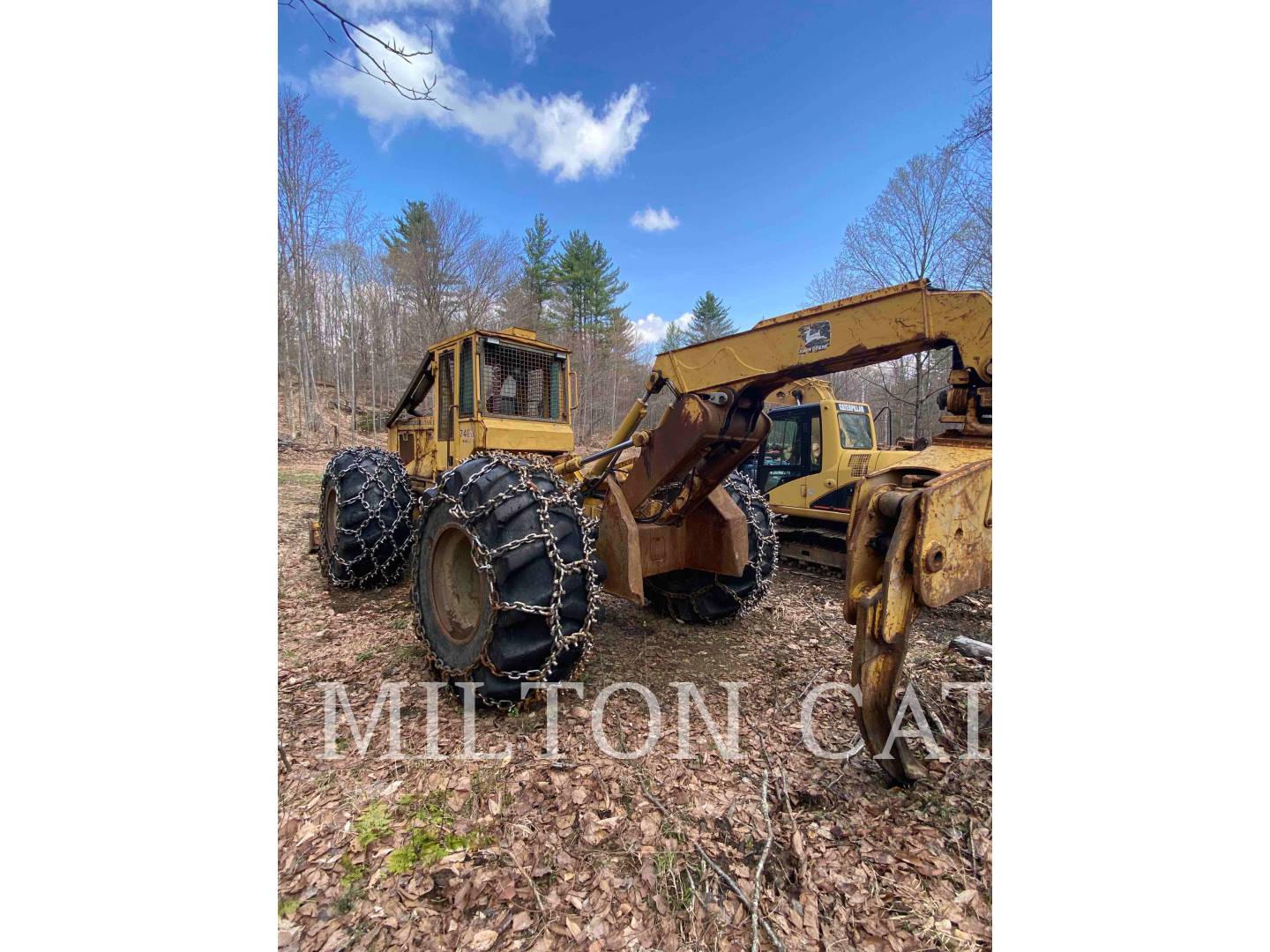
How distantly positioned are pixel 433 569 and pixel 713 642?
6.64 ft

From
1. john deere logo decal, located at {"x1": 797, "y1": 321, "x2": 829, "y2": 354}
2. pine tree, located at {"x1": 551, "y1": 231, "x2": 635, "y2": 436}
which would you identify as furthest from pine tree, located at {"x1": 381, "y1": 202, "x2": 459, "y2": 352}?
john deere logo decal, located at {"x1": 797, "y1": 321, "x2": 829, "y2": 354}

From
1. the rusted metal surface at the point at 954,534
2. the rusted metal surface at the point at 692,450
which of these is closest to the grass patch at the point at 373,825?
the rusted metal surface at the point at 692,450

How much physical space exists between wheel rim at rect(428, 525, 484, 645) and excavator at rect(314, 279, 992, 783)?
0.01 m

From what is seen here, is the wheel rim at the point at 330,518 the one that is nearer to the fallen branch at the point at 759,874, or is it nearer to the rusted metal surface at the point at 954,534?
the fallen branch at the point at 759,874

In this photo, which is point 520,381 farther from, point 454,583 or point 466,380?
point 454,583

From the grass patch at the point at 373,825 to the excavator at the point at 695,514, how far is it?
0.68m

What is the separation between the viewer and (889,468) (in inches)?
82.7

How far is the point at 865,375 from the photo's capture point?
18438 mm

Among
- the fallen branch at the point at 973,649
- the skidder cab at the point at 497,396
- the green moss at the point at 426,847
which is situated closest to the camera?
the green moss at the point at 426,847

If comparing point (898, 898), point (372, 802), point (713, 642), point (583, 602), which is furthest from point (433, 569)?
point (898, 898)

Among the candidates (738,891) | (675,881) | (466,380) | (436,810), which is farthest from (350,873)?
(466,380)

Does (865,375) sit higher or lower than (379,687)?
higher

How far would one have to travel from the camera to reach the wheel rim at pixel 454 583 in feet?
9.94

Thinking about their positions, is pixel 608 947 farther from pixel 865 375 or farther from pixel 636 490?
pixel 865 375
